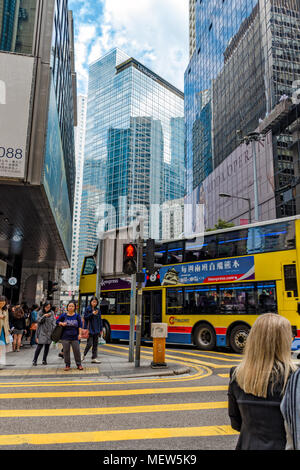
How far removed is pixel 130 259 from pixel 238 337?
5047 mm

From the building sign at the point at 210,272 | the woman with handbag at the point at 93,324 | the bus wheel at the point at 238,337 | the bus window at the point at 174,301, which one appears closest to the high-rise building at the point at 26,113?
the woman with handbag at the point at 93,324

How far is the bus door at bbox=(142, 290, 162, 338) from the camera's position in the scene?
49.6 ft

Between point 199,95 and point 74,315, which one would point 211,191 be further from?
point 74,315

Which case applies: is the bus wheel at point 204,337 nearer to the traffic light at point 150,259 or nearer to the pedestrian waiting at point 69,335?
the traffic light at point 150,259

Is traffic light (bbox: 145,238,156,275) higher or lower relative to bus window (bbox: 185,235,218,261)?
lower

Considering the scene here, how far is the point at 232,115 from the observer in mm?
53156

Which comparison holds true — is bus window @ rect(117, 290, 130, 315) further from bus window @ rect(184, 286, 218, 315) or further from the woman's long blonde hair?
the woman's long blonde hair

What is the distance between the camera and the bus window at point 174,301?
47.2 ft

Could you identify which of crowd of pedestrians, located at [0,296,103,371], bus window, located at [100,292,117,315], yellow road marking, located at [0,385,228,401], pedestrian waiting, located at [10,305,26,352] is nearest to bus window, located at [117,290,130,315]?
bus window, located at [100,292,117,315]

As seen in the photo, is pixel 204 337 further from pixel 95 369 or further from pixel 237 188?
pixel 237 188

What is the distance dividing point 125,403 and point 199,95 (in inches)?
2829

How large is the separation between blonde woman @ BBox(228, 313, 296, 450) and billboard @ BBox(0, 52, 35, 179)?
11.9 meters

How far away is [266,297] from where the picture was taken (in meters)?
11.7
